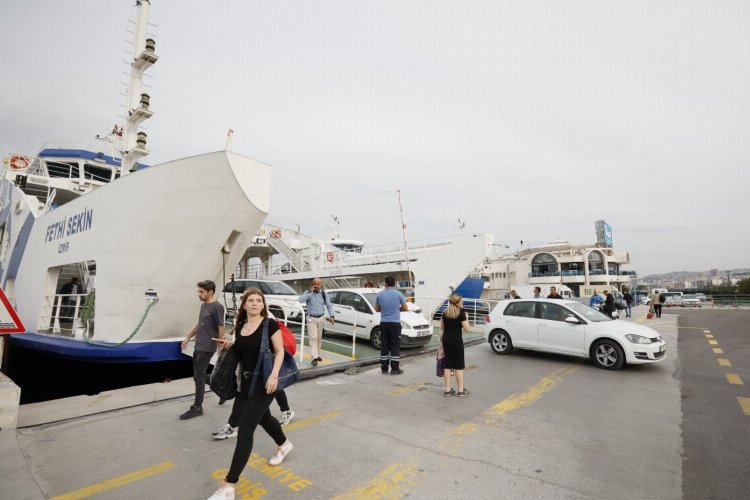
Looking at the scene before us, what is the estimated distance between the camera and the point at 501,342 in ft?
29.9

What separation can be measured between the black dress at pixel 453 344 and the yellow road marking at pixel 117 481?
3.75m

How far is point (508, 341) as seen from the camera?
8977 mm

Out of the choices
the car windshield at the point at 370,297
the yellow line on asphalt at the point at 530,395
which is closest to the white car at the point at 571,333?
the yellow line on asphalt at the point at 530,395

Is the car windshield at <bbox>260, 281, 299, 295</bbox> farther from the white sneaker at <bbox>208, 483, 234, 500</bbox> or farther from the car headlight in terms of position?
the white sneaker at <bbox>208, 483, 234, 500</bbox>

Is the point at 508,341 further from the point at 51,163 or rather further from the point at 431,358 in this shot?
the point at 51,163

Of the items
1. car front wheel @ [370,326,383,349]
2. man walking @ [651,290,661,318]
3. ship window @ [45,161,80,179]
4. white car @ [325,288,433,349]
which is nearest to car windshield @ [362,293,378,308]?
white car @ [325,288,433,349]

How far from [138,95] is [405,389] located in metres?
9.65

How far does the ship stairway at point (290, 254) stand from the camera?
24375mm

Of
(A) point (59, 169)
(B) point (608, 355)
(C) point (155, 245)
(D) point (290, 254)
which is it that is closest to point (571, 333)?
(B) point (608, 355)

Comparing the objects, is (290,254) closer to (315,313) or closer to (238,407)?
(315,313)

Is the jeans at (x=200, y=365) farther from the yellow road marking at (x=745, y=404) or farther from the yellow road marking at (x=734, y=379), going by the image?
the yellow road marking at (x=734, y=379)

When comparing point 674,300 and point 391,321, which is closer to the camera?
point 391,321

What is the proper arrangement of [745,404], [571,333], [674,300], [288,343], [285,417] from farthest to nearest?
[674,300] < [571,333] < [745,404] < [285,417] < [288,343]

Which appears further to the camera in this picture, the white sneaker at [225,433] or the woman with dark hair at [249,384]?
the white sneaker at [225,433]
